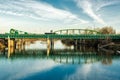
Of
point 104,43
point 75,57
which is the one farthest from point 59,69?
point 104,43

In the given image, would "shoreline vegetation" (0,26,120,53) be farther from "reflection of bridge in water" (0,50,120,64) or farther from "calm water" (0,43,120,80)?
"calm water" (0,43,120,80)

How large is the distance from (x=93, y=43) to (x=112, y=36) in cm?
3717

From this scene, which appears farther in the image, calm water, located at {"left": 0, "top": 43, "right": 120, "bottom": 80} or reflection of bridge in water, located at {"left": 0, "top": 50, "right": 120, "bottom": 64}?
reflection of bridge in water, located at {"left": 0, "top": 50, "right": 120, "bottom": 64}

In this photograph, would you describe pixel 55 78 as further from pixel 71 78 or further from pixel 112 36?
pixel 112 36

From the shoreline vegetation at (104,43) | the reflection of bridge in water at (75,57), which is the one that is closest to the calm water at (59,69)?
the reflection of bridge in water at (75,57)

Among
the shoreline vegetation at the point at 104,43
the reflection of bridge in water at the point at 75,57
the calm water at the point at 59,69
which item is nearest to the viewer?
the calm water at the point at 59,69

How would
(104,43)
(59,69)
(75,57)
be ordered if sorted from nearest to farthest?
(59,69), (75,57), (104,43)

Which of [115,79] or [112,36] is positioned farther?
[112,36]

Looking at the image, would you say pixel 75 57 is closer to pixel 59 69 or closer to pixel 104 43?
pixel 59 69

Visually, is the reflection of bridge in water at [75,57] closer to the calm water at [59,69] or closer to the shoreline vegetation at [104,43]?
→ the calm water at [59,69]

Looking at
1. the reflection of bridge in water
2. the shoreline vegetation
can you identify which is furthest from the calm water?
the shoreline vegetation

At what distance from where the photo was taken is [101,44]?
551 ft

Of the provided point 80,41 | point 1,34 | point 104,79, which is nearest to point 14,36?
point 1,34

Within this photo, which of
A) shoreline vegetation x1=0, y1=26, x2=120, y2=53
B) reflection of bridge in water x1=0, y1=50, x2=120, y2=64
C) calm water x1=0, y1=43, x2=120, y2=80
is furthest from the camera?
shoreline vegetation x1=0, y1=26, x2=120, y2=53
